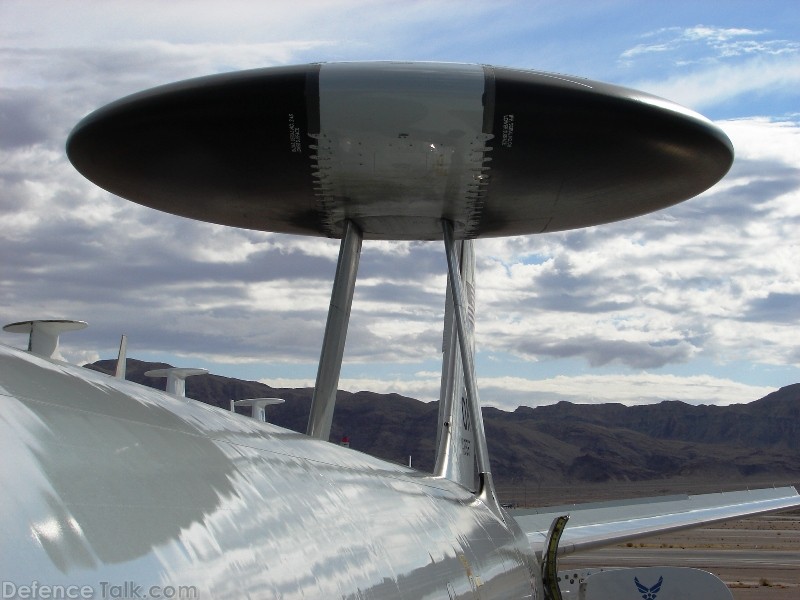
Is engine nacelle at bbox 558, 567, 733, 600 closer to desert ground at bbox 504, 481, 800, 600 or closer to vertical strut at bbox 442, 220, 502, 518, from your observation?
vertical strut at bbox 442, 220, 502, 518

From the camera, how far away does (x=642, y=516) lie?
16.2 m

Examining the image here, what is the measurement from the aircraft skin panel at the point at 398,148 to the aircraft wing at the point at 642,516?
15.5 feet

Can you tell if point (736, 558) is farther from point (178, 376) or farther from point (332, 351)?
point (332, 351)

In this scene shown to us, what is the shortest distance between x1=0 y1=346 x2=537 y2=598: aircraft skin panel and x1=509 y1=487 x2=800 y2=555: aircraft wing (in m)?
8.01

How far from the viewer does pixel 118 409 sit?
3.99 metres

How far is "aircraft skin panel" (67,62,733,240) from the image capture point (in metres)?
A: 12.8

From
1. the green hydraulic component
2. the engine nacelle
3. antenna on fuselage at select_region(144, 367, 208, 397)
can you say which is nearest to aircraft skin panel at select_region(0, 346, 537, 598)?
the green hydraulic component

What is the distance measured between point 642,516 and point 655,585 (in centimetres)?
395

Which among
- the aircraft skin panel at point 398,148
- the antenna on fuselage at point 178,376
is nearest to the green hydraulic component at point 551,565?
the aircraft skin panel at point 398,148

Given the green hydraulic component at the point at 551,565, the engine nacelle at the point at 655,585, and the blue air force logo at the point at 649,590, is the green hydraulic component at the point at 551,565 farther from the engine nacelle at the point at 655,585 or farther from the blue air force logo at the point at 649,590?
the blue air force logo at the point at 649,590

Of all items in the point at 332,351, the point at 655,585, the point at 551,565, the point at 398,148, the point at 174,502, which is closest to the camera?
the point at 174,502

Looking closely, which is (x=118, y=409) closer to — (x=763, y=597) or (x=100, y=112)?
(x=100, y=112)

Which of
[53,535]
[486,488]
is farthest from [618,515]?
[53,535]

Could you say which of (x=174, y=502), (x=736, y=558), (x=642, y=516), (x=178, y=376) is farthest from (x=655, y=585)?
(x=736, y=558)
